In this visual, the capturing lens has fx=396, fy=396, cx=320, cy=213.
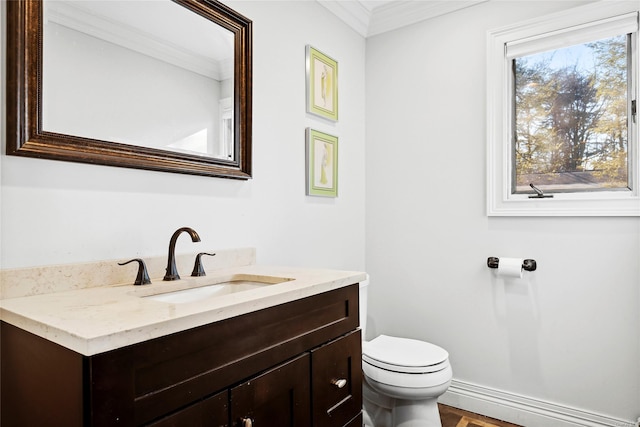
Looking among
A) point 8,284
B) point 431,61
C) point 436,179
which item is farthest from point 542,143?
point 8,284

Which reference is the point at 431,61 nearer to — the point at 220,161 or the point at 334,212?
the point at 334,212

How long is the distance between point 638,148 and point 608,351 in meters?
0.96

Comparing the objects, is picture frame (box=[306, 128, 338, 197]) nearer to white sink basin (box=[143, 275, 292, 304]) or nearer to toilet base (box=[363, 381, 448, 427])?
white sink basin (box=[143, 275, 292, 304])

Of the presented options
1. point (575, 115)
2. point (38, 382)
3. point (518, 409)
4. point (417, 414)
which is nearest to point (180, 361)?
point (38, 382)

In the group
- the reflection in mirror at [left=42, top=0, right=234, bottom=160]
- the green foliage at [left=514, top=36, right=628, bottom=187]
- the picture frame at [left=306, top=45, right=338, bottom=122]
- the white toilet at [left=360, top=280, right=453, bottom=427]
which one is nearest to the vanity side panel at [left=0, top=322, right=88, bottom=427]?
the reflection in mirror at [left=42, top=0, right=234, bottom=160]

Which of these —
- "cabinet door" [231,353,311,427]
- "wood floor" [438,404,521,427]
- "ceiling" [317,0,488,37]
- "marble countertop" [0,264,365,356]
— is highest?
"ceiling" [317,0,488,37]

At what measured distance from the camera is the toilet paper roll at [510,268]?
2.01 meters

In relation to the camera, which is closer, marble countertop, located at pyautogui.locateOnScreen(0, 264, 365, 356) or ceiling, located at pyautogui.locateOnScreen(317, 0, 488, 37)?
marble countertop, located at pyautogui.locateOnScreen(0, 264, 365, 356)

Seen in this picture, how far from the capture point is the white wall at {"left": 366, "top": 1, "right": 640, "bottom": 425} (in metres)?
1.90

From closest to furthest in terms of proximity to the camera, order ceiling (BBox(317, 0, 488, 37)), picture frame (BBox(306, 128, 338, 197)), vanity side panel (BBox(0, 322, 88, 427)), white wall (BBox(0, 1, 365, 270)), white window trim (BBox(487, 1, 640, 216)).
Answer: vanity side panel (BBox(0, 322, 88, 427)) < white wall (BBox(0, 1, 365, 270)) < white window trim (BBox(487, 1, 640, 216)) < picture frame (BBox(306, 128, 338, 197)) < ceiling (BBox(317, 0, 488, 37))

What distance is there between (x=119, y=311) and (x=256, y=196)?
1009mm

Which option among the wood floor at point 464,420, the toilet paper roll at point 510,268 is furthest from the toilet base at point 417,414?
the toilet paper roll at point 510,268

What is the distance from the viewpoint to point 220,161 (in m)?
1.60

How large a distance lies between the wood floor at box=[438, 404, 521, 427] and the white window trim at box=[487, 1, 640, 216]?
3.64ft
